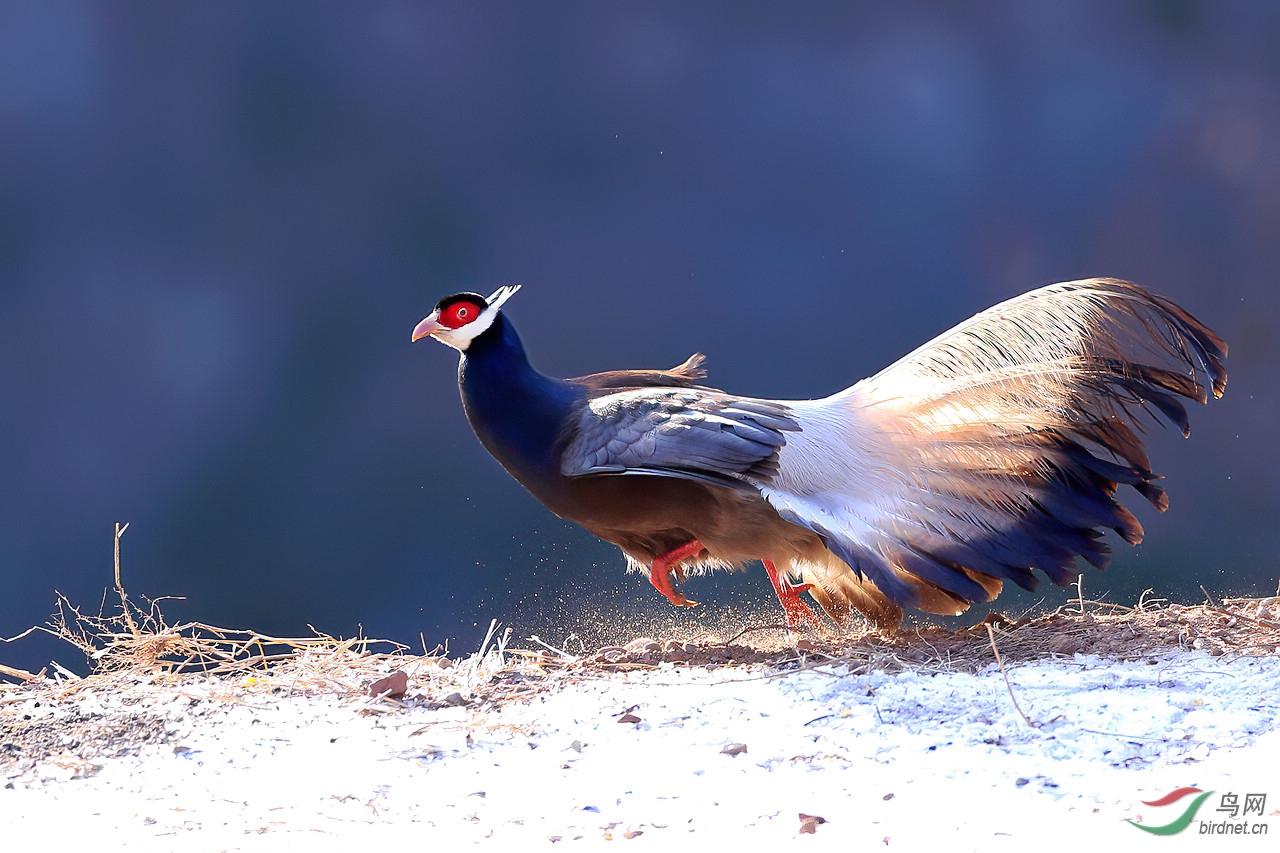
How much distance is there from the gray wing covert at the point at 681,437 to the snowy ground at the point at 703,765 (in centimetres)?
51

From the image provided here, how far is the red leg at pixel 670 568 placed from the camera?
303 centimetres

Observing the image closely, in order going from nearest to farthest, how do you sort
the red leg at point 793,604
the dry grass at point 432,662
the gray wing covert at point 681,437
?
1. the dry grass at point 432,662
2. the gray wing covert at point 681,437
3. the red leg at point 793,604

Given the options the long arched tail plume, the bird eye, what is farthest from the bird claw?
the bird eye

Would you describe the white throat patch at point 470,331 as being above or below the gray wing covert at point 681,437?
above

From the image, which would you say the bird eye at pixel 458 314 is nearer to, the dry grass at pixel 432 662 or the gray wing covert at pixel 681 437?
the gray wing covert at pixel 681 437

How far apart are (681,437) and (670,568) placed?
527 mm

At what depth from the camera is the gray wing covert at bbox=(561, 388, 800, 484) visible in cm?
267

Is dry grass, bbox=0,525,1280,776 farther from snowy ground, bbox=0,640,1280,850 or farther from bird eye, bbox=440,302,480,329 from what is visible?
bird eye, bbox=440,302,480,329

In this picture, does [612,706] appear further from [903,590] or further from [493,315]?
[493,315]

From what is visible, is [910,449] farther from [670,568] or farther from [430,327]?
[430,327]

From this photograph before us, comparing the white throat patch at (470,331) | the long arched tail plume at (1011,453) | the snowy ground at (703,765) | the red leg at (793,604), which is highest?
the white throat patch at (470,331)

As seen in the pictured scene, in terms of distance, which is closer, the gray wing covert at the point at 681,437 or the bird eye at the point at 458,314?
the gray wing covert at the point at 681,437

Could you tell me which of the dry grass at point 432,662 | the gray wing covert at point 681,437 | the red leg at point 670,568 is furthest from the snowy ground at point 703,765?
the red leg at point 670,568

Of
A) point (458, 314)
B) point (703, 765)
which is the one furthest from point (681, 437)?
point (703, 765)
